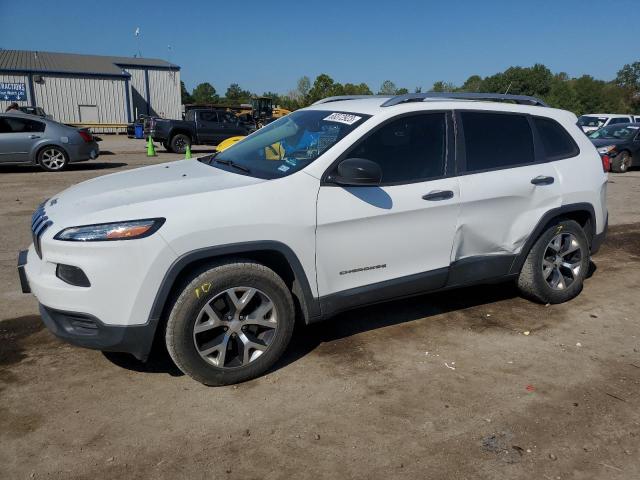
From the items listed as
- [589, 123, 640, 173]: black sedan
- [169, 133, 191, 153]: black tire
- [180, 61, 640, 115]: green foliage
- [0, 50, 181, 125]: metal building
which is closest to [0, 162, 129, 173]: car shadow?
[169, 133, 191, 153]: black tire

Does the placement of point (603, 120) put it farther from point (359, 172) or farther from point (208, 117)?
point (359, 172)

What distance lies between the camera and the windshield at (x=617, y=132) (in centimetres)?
1564

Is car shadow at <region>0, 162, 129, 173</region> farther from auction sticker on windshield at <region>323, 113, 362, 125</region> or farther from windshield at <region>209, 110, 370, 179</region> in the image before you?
auction sticker on windshield at <region>323, 113, 362, 125</region>

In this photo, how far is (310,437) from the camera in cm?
283

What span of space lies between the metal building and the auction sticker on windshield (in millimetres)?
38355

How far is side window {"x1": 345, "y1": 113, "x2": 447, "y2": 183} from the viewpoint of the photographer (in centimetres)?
360

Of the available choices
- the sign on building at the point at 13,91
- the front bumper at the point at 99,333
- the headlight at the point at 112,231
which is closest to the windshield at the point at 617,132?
the headlight at the point at 112,231

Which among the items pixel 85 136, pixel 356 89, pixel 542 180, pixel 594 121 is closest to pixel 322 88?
pixel 356 89

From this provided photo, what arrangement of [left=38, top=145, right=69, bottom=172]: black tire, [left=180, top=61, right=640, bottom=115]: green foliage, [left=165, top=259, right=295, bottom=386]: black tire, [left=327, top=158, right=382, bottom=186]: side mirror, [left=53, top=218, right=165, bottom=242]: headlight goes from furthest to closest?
[left=180, top=61, right=640, bottom=115]: green foliage < [left=38, top=145, right=69, bottom=172]: black tire < [left=327, top=158, right=382, bottom=186]: side mirror < [left=165, top=259, right=295, bottom=386]: black tire < [left=53, top=218, right=165, bottom=242]: headlight

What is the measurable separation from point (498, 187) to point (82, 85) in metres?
39.6

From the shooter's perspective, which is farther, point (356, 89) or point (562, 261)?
point (356, 89)

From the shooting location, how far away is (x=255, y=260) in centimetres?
329

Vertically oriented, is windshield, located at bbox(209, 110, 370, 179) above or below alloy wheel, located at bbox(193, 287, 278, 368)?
above

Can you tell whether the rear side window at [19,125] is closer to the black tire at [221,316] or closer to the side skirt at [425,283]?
the black tire at [221,316]
